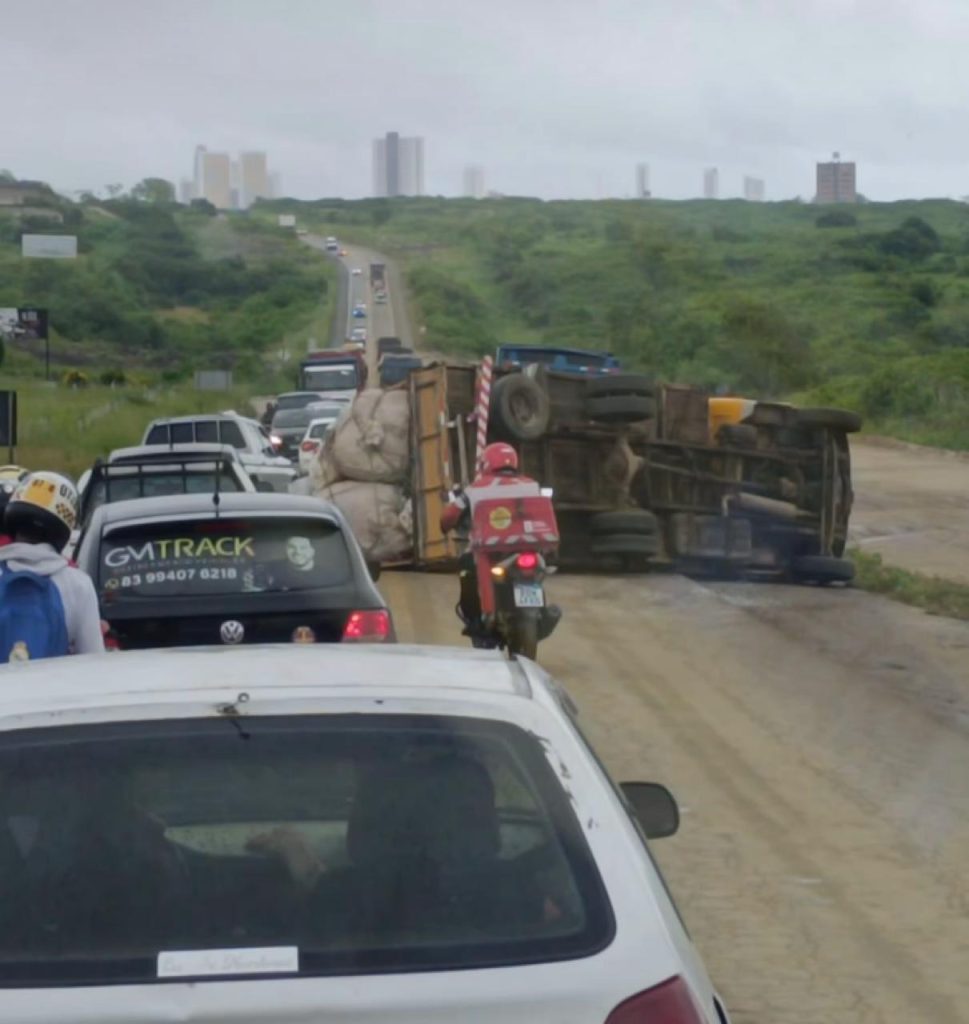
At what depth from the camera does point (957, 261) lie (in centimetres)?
7219

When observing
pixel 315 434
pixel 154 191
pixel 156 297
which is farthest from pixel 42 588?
pixel 154 191

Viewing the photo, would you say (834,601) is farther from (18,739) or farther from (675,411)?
(18,739)

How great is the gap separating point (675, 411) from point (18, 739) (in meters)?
16.4

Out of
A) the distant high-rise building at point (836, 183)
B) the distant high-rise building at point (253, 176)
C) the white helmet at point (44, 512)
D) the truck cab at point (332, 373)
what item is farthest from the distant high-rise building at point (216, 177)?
the white helmet at point (44, 512)

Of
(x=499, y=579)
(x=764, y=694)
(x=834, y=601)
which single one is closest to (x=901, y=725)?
(x=764, y=694)

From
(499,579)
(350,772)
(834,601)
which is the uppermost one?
(350,772)

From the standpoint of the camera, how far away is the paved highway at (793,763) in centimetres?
653

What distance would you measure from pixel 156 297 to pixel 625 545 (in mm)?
74051

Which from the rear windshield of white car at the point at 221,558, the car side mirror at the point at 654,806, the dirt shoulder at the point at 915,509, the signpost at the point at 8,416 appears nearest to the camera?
the car side mirror at the point at 654,806

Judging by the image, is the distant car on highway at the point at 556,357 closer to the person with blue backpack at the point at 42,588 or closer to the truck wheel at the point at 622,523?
the truck wheel at the point at 622,523

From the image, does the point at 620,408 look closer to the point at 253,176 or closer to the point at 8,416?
the point at 8,416

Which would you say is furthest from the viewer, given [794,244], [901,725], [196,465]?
[794,244]

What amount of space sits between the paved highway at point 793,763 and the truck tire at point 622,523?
0.49 meters

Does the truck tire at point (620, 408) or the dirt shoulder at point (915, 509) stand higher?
the truck tire at point (620, 408)
